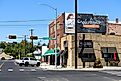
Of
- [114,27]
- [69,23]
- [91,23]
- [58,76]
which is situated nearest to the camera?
[58,76]

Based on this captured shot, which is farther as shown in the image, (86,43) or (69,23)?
(69,23)

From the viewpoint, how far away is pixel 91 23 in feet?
241

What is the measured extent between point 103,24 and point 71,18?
262 inches

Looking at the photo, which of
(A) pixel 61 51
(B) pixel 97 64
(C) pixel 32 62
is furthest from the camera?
(C) pixel 32 62

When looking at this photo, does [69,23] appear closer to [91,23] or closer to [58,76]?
[91,23]

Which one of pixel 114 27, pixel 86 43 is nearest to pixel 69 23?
pixel 86 43

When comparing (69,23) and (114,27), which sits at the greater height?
(69,23)

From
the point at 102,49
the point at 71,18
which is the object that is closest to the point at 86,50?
the point at 102,49

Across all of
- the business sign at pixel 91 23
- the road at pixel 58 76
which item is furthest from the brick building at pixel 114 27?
the road at pixel 58 76

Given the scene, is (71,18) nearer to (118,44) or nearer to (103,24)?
(103,24)

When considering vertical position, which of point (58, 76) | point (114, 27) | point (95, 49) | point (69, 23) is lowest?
point (58, 76)

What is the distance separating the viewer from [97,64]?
188 feet

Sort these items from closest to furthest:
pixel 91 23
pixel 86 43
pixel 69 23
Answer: pixel 86 43 → pixel 69 23 → pixel 91 23

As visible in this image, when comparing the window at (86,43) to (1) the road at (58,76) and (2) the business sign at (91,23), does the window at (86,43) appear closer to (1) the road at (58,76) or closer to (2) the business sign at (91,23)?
(2) the business sign at (91,23)
